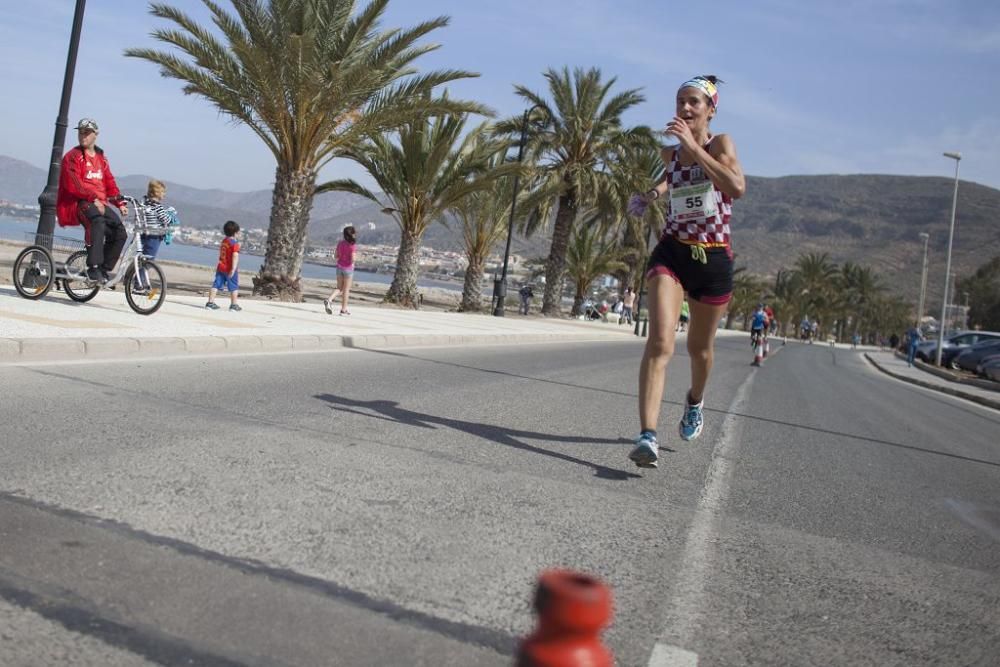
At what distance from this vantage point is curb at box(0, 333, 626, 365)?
755 cm

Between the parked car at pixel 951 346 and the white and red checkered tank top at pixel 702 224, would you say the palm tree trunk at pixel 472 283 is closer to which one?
the parked car at pixel 951 346

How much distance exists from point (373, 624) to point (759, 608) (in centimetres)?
139

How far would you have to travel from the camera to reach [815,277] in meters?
91.6

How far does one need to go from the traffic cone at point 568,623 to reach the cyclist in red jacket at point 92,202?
34.0 ft

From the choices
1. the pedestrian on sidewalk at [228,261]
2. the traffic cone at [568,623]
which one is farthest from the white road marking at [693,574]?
the pedestrian on sidewalk at [228,261]

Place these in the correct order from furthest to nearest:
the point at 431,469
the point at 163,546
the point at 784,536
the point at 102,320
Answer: the point at 102,320 → the point at 431,469 → the point at 784,536 → the point at 163,546

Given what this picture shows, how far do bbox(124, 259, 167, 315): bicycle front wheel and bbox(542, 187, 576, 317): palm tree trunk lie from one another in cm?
2349

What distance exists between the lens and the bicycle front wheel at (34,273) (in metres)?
10.8

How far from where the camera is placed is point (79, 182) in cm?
A: 1019

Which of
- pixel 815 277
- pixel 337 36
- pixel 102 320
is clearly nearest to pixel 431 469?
pixel 102 320

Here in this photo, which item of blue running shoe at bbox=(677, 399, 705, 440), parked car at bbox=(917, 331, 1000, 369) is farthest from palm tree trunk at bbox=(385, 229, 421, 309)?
parked car at bbox=(917, 331, 1000, 369)

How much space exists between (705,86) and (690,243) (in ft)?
3.02

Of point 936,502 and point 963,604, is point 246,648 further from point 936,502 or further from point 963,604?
point 936,502

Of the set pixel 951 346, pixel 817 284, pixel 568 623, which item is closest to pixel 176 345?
pixel 568 623
